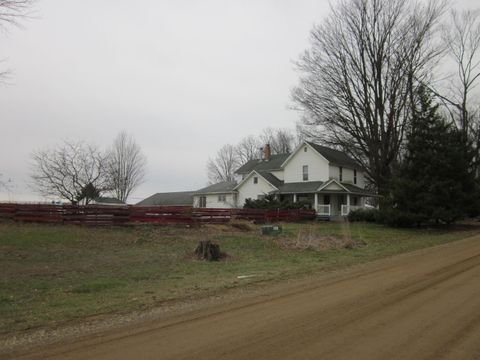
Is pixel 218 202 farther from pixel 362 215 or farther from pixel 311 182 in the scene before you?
pixel 362 215

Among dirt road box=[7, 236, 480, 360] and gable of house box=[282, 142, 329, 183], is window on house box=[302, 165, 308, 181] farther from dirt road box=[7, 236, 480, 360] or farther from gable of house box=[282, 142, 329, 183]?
dirt road box=[7, 236, 480, 360]

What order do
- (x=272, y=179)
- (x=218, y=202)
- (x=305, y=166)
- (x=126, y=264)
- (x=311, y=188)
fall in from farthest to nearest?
(x=218, y=202), (x=272, y=179), (x=305, y=166), (x=311, y=188), (x=126, y=264)

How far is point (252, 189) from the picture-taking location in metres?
52.8

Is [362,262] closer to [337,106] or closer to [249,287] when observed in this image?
[249,287]

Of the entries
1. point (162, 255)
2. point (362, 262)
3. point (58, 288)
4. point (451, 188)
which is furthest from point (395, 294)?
point (451, 188)

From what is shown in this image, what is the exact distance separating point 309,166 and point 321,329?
4248cm

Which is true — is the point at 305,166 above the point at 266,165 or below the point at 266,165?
below

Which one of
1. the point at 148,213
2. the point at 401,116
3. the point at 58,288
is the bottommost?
the point at 58,288

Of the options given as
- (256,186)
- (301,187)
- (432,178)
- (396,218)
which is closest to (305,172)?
(301,187)

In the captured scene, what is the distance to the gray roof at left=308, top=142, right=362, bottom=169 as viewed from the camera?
4775 centimetres

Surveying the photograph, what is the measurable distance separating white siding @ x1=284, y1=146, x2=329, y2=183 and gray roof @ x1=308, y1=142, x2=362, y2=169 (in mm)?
632

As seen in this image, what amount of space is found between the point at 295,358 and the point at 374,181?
39527 mm

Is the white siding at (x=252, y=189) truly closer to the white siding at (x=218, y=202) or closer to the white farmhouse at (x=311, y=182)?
the white farmhouse at (x=311, y=182)

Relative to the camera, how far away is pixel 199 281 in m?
12.7
